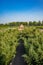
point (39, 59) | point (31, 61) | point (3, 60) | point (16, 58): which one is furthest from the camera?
point (16, 58)

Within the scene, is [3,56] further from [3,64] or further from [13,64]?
[13,64]

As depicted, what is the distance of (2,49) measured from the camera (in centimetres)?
1121

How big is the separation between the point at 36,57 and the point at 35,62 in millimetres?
492

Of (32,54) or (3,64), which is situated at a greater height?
(32,54)

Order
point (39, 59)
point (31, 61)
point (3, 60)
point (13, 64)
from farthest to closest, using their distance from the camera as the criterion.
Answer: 1. point (13, 64)
2. point (3, 60)
3. point (31, 61)
4. point (39, 59)

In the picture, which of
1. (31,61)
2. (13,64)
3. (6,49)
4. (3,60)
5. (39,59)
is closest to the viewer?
(39,59)

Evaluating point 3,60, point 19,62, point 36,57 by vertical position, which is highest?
point 36,57

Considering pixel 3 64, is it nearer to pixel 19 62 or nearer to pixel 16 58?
pixel 19 62

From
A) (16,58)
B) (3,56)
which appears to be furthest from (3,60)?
(16,58)

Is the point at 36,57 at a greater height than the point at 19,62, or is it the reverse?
the point at 36,57

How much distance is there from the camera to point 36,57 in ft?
28.5

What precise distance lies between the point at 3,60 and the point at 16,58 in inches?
155

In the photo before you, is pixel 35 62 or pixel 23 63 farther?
pixel 23 63

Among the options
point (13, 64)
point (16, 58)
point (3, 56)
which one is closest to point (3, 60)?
point (3, 56)
